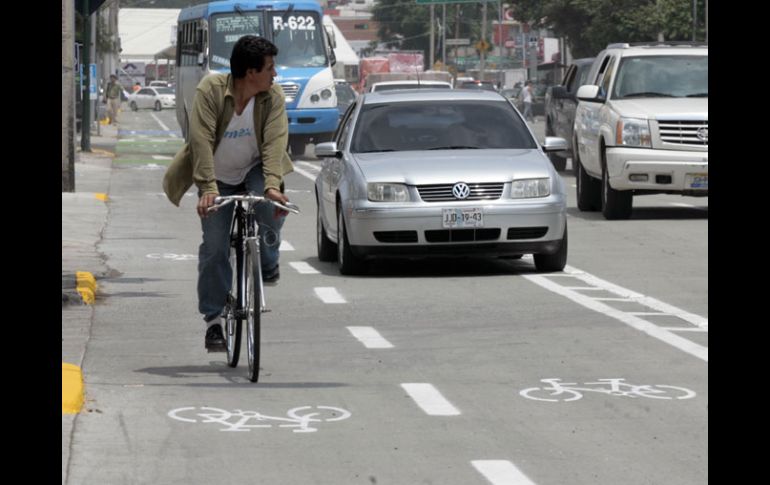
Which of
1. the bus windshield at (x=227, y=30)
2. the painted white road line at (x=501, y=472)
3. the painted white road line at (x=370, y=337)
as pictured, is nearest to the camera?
the painted white road line at (x=501, y=472)

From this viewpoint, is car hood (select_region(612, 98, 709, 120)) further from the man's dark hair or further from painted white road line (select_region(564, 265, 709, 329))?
the man's dark hair

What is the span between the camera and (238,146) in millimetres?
9953

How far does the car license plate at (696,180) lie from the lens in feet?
65.7

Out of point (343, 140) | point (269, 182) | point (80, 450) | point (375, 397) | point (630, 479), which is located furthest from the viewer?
point (343, 140)

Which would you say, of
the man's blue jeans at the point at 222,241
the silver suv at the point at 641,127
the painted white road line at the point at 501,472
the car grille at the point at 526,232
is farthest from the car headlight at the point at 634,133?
the painted white road line at the point at 501,472

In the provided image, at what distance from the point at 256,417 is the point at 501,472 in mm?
1635

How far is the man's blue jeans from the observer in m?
9.92

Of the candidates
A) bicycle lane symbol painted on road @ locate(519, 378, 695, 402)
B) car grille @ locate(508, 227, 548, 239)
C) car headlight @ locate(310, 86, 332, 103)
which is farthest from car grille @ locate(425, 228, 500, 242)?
car headlight @ locate(310, 86, 332, 103)

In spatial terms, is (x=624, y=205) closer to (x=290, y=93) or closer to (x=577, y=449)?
(x=577, y=449)

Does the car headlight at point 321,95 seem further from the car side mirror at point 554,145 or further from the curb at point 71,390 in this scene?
the curb at point 71,390

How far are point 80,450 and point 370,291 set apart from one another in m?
6.41

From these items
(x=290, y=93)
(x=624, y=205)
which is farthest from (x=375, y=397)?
(x=290, y=93)

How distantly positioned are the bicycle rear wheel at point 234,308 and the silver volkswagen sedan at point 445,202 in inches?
181

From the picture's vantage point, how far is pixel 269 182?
963 centimetres
